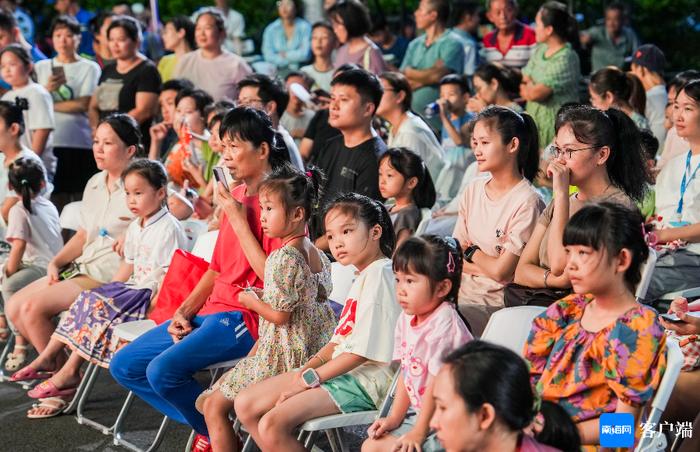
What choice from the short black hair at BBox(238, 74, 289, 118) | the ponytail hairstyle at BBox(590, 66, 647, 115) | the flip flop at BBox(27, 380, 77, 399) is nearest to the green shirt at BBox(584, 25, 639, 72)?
the ponytail hairstyle at BBox(590, 66, 647, 115)

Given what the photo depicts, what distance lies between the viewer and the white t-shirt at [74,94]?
6.77 m

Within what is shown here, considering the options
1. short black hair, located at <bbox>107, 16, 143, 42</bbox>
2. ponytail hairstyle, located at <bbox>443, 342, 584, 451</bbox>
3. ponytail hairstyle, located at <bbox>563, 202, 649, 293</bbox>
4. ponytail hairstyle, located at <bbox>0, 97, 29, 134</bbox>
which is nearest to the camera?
ponytail hairstyle, located at <bbox>443, 342, 584, 451</bbox>

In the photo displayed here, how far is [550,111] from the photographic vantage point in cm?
601

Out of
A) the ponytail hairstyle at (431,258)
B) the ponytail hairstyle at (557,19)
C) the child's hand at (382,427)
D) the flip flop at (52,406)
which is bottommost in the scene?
the flip flop at (52,406)

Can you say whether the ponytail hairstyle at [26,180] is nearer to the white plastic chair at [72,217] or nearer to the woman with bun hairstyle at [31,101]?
the white plastic chair at [72,217]

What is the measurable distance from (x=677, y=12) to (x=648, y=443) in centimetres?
762

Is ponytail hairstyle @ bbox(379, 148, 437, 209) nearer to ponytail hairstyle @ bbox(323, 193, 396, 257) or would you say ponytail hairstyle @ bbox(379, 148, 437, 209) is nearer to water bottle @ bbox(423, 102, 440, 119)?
ponytail hairstyle @ bbox(323, 193, 396, 257)

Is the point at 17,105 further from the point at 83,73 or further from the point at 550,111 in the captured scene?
the point at 550,111

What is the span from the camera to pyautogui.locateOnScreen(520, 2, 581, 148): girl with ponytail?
598cm

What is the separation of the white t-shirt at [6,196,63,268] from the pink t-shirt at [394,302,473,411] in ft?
8.89

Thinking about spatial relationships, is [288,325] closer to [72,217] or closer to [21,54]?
[72,217]

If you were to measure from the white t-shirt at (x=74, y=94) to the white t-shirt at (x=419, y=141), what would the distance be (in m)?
2.41

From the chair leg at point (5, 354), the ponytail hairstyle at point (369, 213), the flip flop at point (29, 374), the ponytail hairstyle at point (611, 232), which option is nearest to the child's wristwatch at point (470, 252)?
the ponytail hairstyle at point (369, 213)

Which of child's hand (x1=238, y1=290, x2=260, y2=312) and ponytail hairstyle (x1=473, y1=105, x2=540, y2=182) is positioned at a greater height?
ponytail hairstyle (x1=473, y1=105, x2=540, y2=182)
